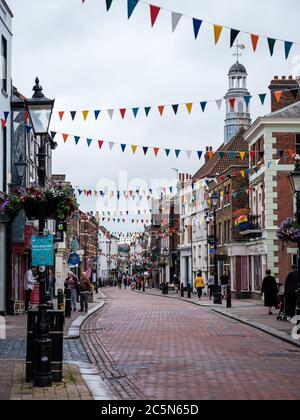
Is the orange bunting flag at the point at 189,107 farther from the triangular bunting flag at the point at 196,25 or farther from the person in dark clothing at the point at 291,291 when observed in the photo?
the person in dark clothing at the point at 291,291

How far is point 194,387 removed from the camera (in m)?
11.2

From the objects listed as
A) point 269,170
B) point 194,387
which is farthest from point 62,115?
point 269,170

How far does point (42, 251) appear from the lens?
12.3 m

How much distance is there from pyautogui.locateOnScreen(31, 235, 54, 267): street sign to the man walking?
1290 cm

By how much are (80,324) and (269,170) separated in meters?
20.2

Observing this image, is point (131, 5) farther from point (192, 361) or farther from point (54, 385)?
point (192, 361)

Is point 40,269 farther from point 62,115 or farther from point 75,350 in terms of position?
point 62,115

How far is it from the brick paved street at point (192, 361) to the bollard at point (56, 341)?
0.88 m

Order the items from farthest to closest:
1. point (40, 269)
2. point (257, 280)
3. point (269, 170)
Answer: point (257, 280) < point (269, 170) < point (40, 269)

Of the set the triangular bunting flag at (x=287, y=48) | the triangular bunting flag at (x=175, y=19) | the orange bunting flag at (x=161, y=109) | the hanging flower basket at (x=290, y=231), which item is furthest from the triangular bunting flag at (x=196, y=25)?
the hanging flower basket at (x=290, y=231)

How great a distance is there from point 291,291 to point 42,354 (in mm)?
14021

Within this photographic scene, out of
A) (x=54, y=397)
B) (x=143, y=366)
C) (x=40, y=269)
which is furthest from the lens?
(x=143, y=366)

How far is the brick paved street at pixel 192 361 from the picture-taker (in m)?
11.0

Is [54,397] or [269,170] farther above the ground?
[269,170]
